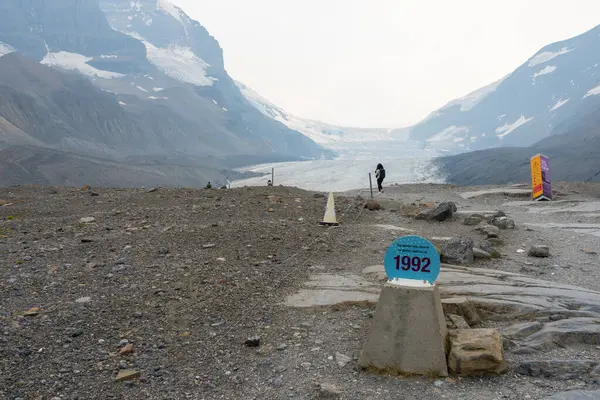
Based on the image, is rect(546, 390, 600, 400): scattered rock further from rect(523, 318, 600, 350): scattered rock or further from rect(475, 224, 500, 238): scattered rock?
rect(475, 224, 500, 238): scattered rock

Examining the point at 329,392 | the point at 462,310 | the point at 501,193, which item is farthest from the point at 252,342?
the point at 501,193

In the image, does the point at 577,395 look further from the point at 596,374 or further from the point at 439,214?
the point at 439,214

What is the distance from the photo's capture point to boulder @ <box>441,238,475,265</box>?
9.95 metres

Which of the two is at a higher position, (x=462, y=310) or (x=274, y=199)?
(x=274, y=199)

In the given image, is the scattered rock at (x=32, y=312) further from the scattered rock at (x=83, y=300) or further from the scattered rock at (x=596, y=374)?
the scattered rock at (x=596, y=374)

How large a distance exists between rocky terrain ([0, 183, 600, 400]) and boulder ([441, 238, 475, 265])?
0.04 m

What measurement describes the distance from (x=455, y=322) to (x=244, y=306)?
318cm

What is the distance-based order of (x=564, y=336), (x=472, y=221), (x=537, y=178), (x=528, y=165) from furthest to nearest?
(x=528, y=165), (x=537, y=178), (x=472, y=221), (x=564, y=336)

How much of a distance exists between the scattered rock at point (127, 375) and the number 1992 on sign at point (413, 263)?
3.37 m

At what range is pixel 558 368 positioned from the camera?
5.17 meters

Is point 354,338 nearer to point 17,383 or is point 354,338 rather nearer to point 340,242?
point 17,383

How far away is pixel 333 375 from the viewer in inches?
213

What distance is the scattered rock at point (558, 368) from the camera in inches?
200

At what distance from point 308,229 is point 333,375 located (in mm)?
7585
